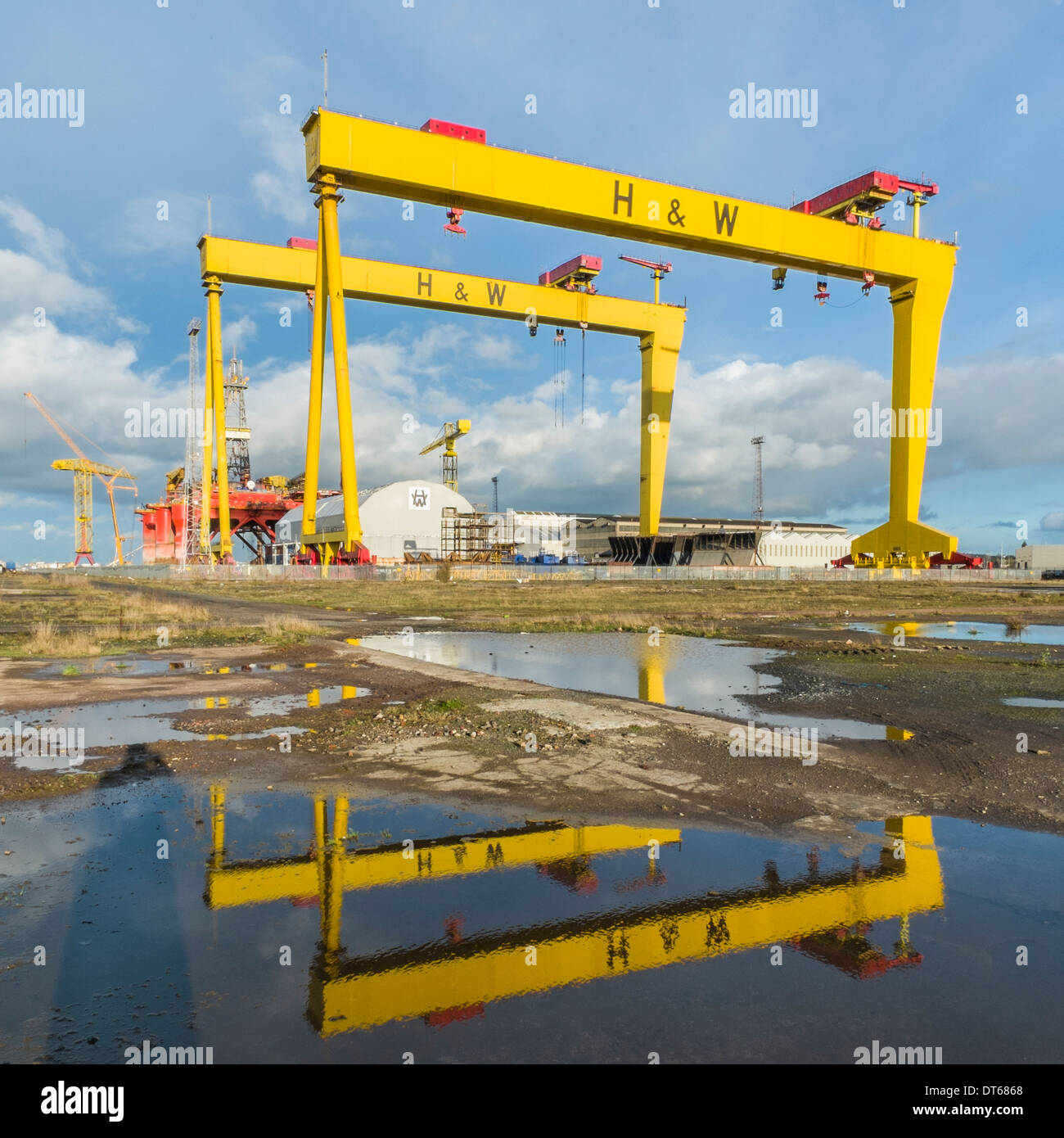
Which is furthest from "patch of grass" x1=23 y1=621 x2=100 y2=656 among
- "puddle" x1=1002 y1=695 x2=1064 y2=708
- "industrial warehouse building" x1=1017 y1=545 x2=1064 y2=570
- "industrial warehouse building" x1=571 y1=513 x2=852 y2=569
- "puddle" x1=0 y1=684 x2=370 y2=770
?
"industrial warehouse building" x1=1017 y1=545 x2=1064 y2=570

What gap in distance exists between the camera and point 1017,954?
9.96 feet

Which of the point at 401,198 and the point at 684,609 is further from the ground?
the point at 401,198

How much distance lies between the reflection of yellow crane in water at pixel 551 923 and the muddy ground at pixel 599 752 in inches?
23.0

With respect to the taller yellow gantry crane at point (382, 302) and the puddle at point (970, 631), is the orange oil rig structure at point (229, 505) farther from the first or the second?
the puddle at point (970, 631)

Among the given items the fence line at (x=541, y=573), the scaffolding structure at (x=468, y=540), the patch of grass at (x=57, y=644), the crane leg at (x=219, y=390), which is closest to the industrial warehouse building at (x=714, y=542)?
the fence line at (x=541, y=573)

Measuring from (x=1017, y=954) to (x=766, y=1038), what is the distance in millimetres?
1297

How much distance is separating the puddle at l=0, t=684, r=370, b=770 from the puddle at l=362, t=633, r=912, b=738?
3.09 metres

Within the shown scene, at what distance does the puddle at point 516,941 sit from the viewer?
2.51 metres

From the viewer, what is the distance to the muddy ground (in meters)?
4.96

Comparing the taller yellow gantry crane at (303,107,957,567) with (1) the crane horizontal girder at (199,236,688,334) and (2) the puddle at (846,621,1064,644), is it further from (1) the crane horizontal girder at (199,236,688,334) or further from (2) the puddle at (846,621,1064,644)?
(2) the puddle at (846,621,1064,644)

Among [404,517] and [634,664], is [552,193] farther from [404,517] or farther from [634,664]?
[404,517]
